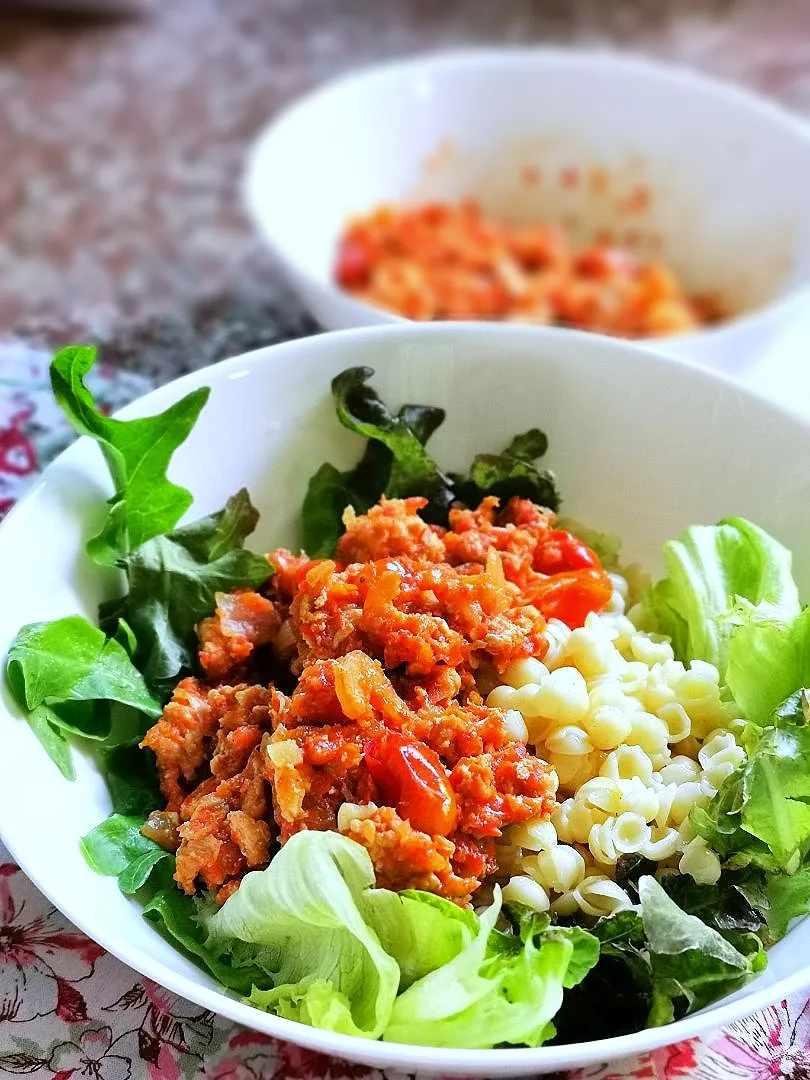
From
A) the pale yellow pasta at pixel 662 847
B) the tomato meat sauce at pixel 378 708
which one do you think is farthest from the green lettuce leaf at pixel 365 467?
the pale yellow pasta at pixel 662 847

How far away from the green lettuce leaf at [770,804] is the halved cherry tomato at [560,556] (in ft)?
1.46

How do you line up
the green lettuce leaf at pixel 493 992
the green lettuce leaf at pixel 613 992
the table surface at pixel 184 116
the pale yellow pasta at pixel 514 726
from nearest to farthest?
the green lettuce leaf at pixel 493 992 < the green lettuce leaf at pixel 613 992 < the pale yellow pasta at pixel 514 726 < the table surface at pixel 184 116

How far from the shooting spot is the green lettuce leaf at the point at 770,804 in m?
1.39

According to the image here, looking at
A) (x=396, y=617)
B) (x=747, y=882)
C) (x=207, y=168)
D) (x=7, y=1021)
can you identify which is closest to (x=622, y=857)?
(x=747, y=882)

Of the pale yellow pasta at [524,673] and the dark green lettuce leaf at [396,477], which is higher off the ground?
the dark green lettuce leaf at [396,477]

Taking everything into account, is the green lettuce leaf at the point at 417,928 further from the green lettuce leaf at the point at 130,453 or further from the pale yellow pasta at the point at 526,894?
the green lettuce leaf at the point at 130,453

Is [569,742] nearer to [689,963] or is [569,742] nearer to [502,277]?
[689,963]

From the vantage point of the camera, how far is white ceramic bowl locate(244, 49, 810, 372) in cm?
329

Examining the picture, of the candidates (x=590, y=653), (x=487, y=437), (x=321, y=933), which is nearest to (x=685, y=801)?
(x=590, y=653)

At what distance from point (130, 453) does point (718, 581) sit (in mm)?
923

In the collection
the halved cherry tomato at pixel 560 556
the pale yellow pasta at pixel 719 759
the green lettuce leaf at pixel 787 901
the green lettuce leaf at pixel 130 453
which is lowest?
the green lettuce leaf at pixel 787 901

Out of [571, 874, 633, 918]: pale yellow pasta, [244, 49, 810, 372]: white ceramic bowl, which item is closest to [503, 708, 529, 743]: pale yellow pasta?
[571, 874, 633, 918]: pale yellow pasta

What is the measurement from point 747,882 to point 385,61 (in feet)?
13.4

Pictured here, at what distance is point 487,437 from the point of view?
6.61 feet
